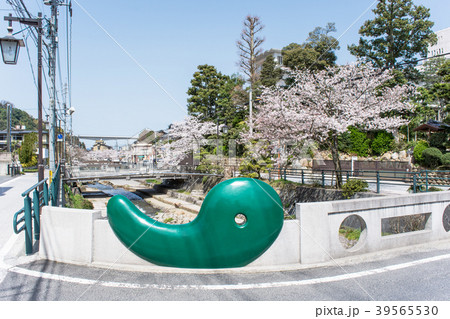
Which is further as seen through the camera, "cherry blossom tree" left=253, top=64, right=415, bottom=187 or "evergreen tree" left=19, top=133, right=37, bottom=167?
"evergreen tree" left=19, top=133, right=37, bottom=167

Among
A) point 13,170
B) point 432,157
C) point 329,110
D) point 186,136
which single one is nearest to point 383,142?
point 432,157

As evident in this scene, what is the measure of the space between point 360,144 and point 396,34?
→ 11539 millimetres

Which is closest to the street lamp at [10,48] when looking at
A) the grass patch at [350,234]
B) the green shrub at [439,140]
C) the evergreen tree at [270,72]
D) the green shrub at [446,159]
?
the grass patch at [350,234]

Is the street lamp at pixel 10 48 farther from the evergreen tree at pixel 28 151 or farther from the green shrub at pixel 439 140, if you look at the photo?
the evergreen tree at pixel 28 151

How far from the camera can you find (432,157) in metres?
24.2

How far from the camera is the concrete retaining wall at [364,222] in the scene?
5340mm

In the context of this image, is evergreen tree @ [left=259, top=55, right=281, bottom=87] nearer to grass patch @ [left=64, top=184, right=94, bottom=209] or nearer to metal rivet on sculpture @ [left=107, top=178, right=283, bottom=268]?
grass patch @ [left=64, top=184, right=94, bottom=209]

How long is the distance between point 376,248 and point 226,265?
3052 mm

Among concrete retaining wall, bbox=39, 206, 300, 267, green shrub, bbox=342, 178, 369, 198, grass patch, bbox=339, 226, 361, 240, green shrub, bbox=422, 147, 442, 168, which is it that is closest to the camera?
concrete retaining wall, bbox=39, 206, 300, 267

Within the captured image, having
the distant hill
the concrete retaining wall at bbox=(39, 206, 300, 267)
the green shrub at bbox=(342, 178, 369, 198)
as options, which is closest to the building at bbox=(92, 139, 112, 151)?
the distant hill

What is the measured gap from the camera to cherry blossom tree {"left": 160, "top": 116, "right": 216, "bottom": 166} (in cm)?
3672

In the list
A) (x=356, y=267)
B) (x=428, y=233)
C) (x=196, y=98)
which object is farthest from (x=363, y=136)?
(x=356, y=267)

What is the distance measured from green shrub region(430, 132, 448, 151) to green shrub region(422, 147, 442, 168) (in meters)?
1.84

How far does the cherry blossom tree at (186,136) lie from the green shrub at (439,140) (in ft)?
71.7
